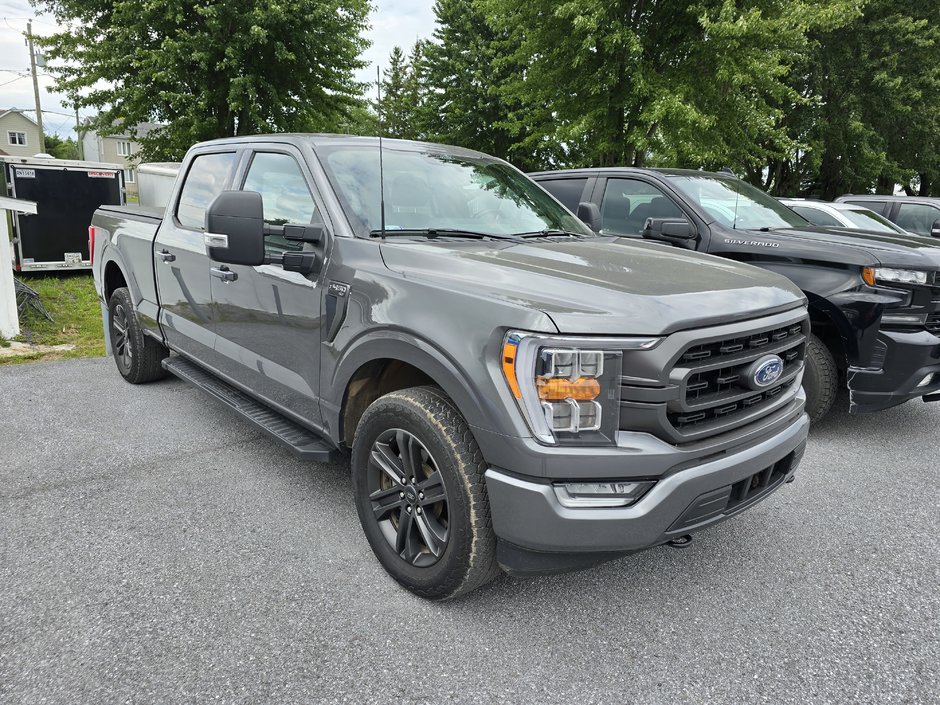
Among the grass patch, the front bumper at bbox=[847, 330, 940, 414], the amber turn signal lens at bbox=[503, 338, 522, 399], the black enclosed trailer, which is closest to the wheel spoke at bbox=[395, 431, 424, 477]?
the amber turn signal lens at bbox=[503, 338, 522, 399]

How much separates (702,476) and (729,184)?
454cm

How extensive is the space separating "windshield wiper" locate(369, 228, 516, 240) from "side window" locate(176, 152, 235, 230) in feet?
5.04

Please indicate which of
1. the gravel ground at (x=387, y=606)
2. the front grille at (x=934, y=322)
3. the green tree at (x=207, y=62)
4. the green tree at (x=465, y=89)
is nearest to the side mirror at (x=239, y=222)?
the gravel ground at (x=387, y=606)

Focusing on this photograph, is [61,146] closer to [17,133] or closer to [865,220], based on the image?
[17,133]

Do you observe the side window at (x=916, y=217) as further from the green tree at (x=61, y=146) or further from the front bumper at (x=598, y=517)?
the green tree at (x=61, y=146)

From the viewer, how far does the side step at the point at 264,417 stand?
10.3ft

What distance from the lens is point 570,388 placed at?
2.09 metres

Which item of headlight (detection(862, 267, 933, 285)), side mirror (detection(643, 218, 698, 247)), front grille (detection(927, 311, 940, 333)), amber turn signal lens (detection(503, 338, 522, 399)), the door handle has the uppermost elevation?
side mirror (detection(643, 218, 698, 247))

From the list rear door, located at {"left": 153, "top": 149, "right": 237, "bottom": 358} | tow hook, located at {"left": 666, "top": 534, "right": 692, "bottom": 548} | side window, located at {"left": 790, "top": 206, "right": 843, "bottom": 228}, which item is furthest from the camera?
side window, located at {"left": 790, "top": 206, "right": 843, "bottom": 228}

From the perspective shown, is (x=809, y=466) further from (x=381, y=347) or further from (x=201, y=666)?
(x=201, y=666)

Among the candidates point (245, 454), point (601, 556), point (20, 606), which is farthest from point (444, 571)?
point (245, 454)

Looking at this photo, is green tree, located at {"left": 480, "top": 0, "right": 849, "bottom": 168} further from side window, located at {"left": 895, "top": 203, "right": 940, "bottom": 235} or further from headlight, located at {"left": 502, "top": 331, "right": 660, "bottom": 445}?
headlight, located at {"left": 502, "top": 331, "right": 660, "bottom": 445}

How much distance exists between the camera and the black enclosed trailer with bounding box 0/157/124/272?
1158 centimetres

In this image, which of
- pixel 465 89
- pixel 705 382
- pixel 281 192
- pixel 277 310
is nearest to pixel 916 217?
pixel 705 382
